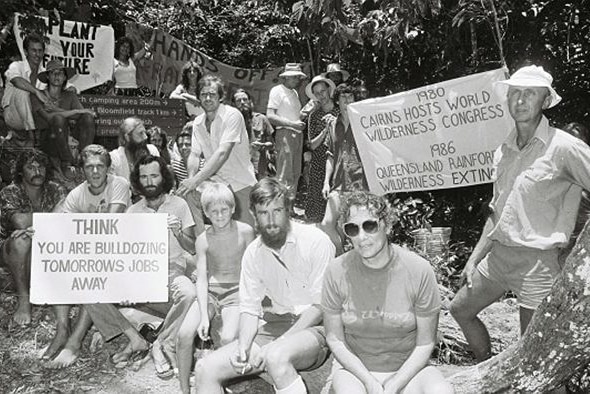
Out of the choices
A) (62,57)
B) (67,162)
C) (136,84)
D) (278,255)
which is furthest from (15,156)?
(278,255)

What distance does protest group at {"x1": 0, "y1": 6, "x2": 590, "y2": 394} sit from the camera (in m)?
4.21

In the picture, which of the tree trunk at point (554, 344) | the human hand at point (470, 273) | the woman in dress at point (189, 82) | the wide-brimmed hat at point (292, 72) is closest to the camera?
the tree trunk at point (554, 344)

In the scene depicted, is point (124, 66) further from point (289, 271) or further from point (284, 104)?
point (289, 271)

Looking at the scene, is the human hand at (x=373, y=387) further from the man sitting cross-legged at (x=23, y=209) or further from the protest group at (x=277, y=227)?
the man sitting cross-legged at (x=23, y=209)

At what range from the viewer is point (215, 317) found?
5.36 meters

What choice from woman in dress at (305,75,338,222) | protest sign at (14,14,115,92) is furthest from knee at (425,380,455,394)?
protest sign at (14,14,115,92)

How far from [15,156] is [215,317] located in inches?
186

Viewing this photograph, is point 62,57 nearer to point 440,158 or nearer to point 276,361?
point 440,158

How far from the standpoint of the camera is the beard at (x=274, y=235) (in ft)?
15.4

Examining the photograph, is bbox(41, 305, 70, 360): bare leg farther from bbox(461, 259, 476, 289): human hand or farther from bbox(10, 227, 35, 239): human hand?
bbox(461, 259, 476, 289): human hand

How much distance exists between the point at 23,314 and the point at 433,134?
385 centimetres

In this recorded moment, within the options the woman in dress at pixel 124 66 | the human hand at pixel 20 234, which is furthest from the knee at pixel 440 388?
the woman in dress at pixel 124 66

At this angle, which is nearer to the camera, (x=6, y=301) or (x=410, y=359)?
(x=410, y=359)

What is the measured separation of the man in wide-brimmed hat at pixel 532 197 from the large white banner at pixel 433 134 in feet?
8.06
